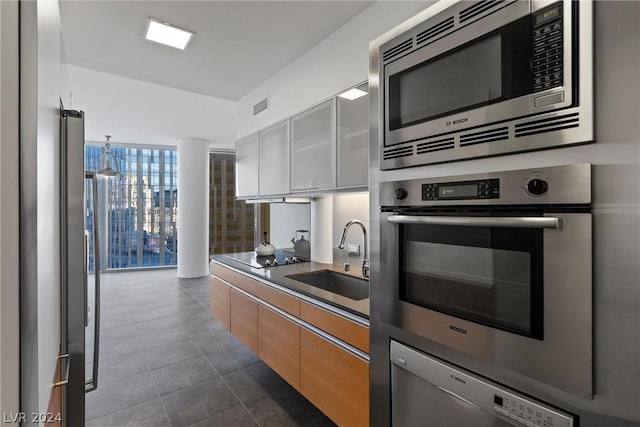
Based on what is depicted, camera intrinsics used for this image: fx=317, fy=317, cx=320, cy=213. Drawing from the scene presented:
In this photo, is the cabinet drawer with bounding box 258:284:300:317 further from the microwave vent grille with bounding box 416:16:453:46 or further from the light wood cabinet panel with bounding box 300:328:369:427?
the microwave vent grille with bounding box 416:16:453:46

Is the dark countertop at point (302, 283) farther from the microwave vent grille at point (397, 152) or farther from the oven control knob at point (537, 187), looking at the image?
the oven control knob at point (537, 187)

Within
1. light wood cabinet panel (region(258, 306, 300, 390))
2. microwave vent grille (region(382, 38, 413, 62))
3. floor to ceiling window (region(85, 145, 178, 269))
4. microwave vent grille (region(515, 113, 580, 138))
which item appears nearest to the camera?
microwave vent grille (region(515, 113, 580, 138))

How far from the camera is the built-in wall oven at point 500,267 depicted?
87 centimetres

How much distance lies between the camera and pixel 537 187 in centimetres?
95

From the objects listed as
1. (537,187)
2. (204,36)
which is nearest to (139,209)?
(204,36)

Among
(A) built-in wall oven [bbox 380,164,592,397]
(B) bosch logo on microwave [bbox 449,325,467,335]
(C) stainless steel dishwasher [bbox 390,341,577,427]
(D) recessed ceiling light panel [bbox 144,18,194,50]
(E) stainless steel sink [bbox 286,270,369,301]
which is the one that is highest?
(D) recessed ceiling light panel [bbox 144,18,194,50]

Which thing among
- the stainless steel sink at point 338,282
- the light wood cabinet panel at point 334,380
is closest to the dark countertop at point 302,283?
the stainless steel sink at point 338,282

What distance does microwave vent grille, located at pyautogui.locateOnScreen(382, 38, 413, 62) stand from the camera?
134 centimetres

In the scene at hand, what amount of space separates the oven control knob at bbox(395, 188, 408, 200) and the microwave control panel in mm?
557

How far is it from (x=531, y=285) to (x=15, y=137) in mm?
1278

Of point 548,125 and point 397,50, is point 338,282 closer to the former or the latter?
point 397,50

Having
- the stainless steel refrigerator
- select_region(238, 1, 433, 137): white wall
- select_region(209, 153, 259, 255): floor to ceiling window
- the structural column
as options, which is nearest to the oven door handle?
select_region(238, 1, 433, 137): white wall

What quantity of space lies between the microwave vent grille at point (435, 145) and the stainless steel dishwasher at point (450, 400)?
814 millimetres

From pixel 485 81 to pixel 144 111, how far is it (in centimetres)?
470
